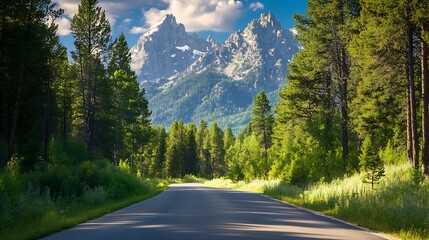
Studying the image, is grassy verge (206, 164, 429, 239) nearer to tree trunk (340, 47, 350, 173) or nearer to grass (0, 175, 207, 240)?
tree trunk (340, 47, 350, 173)

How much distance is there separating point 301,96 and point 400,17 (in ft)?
70.7

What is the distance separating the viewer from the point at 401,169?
77.8 ft

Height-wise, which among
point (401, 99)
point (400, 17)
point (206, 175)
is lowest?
point (206, 175)

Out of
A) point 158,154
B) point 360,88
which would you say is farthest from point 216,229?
point 158,154

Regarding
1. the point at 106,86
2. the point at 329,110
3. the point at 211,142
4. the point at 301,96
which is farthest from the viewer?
the point at 211,142

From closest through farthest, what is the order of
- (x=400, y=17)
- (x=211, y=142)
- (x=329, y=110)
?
(x=400, y=17)
(x=329, y=110)
(x=211, y=142)

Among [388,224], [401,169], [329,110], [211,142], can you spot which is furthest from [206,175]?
[388,224]

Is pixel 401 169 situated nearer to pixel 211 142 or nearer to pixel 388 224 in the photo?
pixel 388 224

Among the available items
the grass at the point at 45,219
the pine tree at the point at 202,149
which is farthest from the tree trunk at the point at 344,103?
the pine tree at the point at 202,149

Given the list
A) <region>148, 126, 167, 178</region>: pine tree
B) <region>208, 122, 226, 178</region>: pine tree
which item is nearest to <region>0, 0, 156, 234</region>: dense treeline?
<region>148, 126, 167, 178</region>: pine tree

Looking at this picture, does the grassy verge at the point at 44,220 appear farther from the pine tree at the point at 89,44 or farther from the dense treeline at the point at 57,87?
the pine tree at the point at 89,44

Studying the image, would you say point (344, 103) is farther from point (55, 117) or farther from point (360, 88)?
point (55, 117)

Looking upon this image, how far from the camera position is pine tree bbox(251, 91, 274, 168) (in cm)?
7531

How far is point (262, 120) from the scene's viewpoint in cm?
7650
